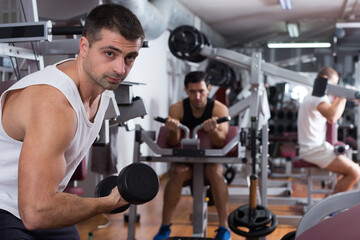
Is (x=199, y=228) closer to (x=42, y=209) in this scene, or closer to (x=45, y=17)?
(x=45, y=17)

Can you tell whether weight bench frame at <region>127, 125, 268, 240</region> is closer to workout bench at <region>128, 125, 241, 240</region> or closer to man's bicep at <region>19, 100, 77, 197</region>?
workout bench at <region>128, 125, 241, 240</region>

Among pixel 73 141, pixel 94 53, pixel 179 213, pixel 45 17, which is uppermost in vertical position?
pixel 45 17

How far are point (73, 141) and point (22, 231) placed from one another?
35 cm

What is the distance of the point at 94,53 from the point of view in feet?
4.66

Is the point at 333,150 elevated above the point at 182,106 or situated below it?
below

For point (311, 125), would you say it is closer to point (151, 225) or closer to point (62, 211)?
point (151, 225)

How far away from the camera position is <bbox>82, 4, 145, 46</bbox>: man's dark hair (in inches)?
55.5

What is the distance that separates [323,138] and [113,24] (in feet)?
11.6

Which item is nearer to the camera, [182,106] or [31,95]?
[31,95]

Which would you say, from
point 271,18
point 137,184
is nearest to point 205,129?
point 137,184

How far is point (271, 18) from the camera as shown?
367 inches

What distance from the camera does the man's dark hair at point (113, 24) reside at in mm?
1409

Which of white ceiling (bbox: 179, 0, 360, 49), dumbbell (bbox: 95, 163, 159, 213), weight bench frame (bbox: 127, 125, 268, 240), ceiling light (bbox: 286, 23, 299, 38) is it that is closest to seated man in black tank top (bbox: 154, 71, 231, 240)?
weight bench frame (bbox: 127, 125, 268, 240)

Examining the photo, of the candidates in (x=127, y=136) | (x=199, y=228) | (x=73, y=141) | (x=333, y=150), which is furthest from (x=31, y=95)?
(x=127, y=136)
